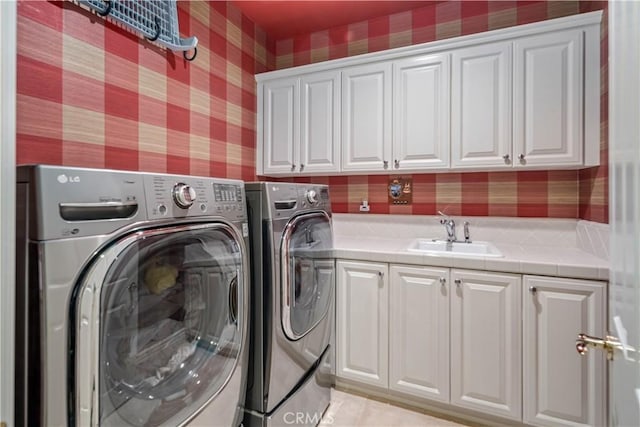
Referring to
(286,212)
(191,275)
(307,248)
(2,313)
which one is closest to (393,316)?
(307,248)

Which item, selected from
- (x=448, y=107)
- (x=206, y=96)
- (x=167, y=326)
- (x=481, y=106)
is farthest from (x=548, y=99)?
(x=167, y=326)

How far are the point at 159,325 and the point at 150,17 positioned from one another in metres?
1.67

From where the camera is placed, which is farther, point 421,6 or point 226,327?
point 421,6

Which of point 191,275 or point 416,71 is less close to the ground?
point 416,71

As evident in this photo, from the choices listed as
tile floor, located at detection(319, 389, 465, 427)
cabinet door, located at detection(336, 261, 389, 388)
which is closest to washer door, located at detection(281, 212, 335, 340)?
cabinet door, located at detection(336, 261, 389, 388)

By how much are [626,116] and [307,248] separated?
50.4 inches

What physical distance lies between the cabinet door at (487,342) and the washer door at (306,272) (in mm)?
704

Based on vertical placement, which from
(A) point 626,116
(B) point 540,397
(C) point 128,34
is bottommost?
(B) point 540,397

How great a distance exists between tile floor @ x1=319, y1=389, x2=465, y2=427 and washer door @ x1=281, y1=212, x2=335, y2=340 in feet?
1.94

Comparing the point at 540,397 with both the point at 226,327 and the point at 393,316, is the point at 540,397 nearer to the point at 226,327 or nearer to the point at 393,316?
the point at 393,316

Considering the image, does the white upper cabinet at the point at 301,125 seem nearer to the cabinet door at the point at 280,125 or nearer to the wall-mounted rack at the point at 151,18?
the cabinet door at the point at 280,125

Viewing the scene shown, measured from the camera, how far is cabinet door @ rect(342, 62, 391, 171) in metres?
2.28

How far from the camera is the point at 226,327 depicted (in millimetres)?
1194

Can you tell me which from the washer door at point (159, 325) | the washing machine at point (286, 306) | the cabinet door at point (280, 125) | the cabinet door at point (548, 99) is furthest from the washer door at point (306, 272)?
the cabinet door at point (548, 99)
